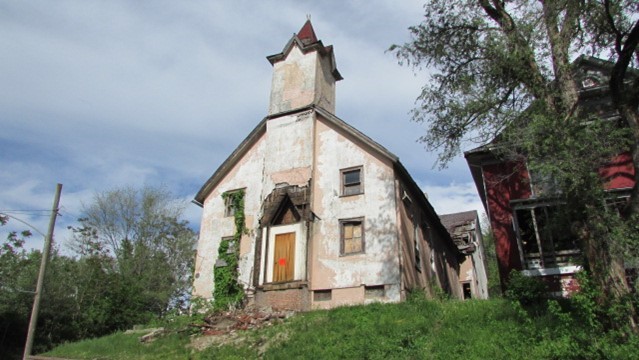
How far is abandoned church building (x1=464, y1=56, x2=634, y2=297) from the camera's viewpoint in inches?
648

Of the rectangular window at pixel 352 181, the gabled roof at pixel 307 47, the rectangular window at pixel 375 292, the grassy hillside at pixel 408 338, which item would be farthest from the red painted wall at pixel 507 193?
the gabled roof at pixel 307 47

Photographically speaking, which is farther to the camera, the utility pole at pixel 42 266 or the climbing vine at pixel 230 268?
the climbing vine at pixel 230 268

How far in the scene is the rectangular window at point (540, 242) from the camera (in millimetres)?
16547

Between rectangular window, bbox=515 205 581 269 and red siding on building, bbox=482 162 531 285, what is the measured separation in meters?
0.42

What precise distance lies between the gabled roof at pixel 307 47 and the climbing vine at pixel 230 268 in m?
7.19

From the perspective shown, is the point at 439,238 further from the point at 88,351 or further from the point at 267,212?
the point at 88,351

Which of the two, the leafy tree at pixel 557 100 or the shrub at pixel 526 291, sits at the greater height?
the leafy tree at pixel 557 100

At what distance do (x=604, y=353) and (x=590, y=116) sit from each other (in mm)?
6273

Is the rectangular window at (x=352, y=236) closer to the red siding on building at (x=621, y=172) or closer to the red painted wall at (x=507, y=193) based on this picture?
the red painted wall at (x=507, y=193)

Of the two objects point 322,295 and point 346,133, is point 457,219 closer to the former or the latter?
point 346,133

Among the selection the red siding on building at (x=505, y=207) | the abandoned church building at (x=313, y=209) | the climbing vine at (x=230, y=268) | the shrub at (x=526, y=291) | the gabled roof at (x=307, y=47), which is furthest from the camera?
the gabled roof at (x=307, y=47)

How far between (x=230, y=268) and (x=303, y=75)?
9.71 m

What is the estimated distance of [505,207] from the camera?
18.6m

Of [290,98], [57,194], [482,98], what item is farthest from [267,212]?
[482,98]
